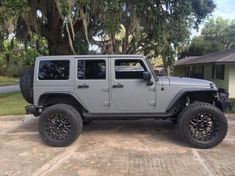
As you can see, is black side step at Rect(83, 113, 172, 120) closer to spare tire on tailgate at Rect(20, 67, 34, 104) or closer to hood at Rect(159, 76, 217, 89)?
hood at Rect(159, 76, 217, 89)

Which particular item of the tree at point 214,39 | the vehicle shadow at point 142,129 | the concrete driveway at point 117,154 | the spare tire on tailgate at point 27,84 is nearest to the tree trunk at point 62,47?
the vehicle shadow at point 142,129

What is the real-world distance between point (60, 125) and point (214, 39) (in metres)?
50.7

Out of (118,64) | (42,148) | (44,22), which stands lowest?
(42,148)

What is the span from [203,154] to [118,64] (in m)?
2.77

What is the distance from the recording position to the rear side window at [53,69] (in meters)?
9.78

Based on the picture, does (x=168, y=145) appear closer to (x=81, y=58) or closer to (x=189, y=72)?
(x=81, y=58)

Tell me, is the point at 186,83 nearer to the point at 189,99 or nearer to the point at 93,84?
the point at 189,99

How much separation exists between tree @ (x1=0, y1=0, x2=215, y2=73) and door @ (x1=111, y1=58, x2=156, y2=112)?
817 cm

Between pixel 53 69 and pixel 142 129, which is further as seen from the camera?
pixel 142 129

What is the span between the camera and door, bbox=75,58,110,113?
965 cm

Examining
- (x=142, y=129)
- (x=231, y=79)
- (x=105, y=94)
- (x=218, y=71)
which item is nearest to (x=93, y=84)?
(x=105, y=94)

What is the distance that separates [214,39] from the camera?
2272 inches

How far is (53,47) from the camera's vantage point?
877 inches

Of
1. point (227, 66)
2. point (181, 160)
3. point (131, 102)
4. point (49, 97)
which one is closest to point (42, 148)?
point (49, 97)
